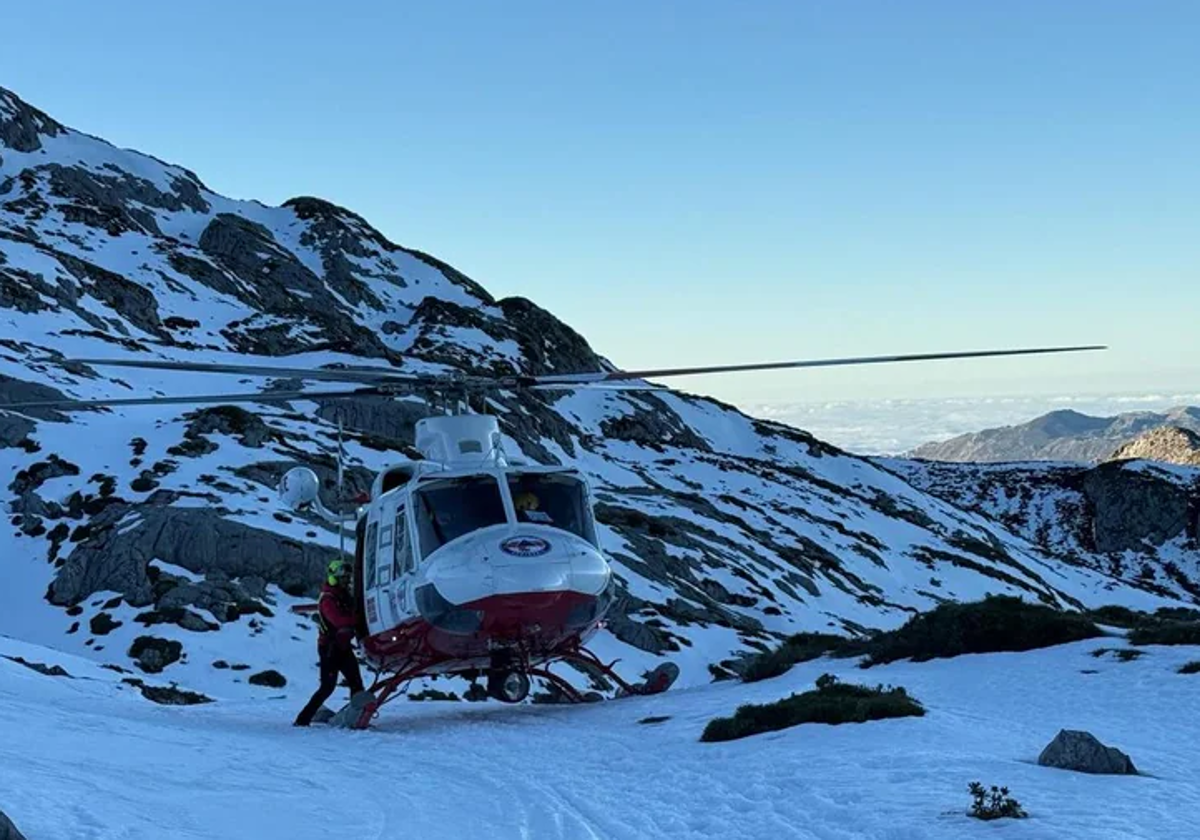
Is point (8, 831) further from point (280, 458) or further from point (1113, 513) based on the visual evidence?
point (1113, 513)

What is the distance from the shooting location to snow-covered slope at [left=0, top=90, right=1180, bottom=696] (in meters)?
33.2

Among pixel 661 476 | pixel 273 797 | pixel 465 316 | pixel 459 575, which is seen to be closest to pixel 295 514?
pixel 459 575

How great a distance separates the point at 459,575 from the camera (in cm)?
1587

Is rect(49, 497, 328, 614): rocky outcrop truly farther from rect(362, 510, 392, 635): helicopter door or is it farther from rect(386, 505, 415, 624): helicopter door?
rect(386, 505, 415, 624): helicopter door

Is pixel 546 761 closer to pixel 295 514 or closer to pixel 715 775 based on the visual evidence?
pixel 715 775

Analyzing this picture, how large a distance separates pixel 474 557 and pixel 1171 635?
1156 centimetres

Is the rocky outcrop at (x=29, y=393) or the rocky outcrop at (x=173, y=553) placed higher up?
the rocky outcrop at (x=29, y=393)

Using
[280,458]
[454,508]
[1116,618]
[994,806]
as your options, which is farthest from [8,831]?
[280,458]

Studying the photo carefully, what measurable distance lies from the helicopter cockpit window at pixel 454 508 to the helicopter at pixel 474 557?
0.02m

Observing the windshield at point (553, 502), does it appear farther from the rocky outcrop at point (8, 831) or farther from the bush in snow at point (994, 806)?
the rocky outcrop at point (8, 831)

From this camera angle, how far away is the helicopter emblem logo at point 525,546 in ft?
52.5

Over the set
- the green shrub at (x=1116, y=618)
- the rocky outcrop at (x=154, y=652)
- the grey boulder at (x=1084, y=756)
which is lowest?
the rocky outcrop at (x=154, y=652)

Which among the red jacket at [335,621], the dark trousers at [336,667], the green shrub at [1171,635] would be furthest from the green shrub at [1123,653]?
the red jacket at [335,621]

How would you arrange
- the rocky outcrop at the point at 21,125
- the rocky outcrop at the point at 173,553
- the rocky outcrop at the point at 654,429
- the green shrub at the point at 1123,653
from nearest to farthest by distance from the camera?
the green shrub at the point at 1123,653 → the rocky outcrop at the point at 173,553 → the rocky outcrop at the point at 654,429 → the rocky outcrop at the point at 21,125
